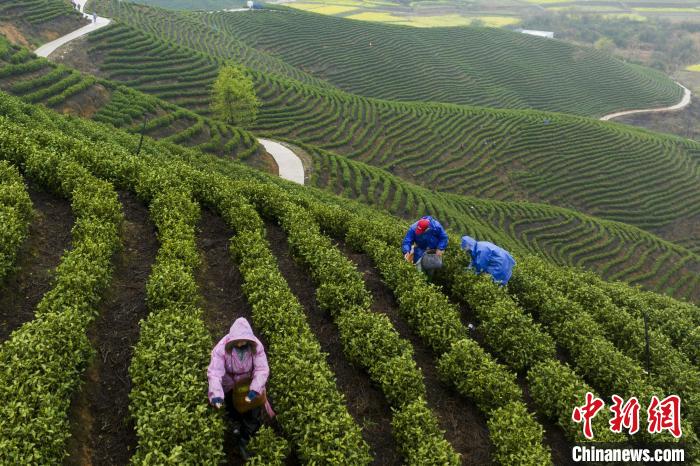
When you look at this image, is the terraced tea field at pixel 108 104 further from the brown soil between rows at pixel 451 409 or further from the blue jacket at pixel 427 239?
the brown soil between rows at pixel 451 409

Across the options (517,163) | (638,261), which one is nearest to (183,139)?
(517,163)

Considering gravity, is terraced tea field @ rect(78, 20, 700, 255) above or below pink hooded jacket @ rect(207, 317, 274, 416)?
below

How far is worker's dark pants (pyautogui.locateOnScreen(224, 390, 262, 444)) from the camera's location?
662cm

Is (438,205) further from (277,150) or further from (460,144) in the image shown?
(460,144)

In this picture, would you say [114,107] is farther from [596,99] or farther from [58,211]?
[596,99]

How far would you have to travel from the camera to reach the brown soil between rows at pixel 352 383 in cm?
750

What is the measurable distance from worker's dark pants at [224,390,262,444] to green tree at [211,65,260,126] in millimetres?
41245

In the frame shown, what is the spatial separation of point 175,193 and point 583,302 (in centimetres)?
1251

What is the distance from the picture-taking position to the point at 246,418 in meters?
6.70

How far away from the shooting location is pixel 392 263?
38.0 ft

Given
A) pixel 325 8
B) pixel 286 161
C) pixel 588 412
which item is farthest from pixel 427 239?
pixel 325 8

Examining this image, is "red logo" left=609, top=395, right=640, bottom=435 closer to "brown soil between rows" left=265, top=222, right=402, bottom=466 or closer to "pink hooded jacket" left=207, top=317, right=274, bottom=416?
"brown soil between rows" left=265, top=222, right=402, bottom=466

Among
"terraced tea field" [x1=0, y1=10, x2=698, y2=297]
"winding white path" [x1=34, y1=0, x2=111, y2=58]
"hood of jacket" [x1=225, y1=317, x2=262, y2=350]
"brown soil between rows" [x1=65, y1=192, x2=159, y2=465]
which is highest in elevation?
"winding white path" [x1=34, y1=0, x2=111, y2=58]

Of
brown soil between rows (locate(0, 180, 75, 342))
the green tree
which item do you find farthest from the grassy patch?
brown soil between rows (locate(0, 180, 75, 342))
